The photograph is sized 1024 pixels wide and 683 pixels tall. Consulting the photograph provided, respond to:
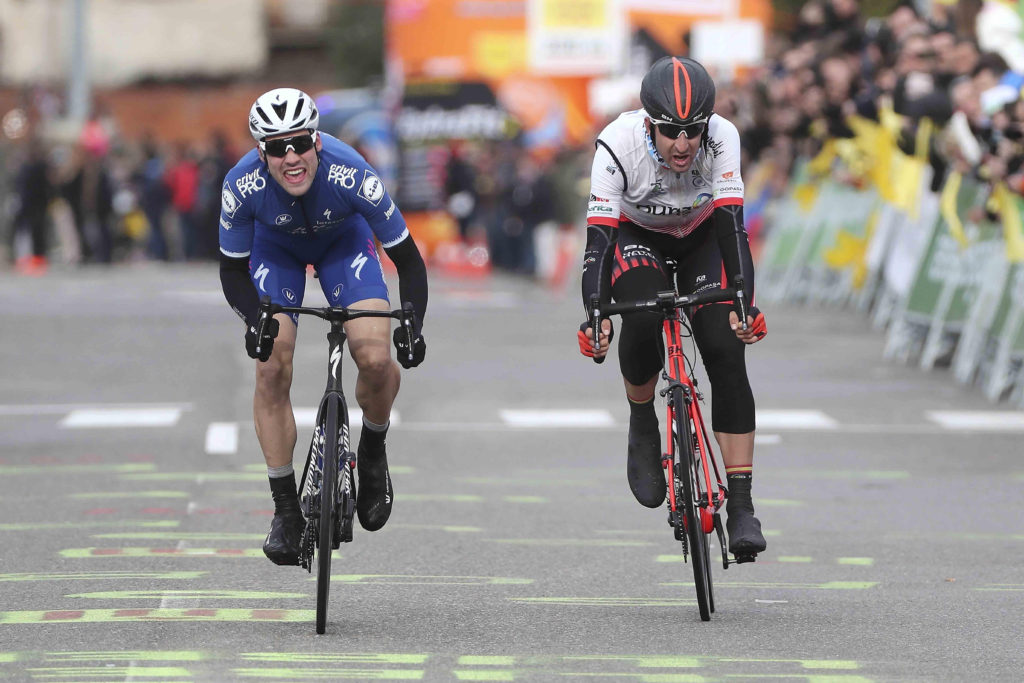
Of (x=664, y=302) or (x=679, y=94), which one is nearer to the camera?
(x=679, y=94)

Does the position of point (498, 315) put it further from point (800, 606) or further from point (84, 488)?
point (800, 606)

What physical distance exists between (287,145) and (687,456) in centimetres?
180

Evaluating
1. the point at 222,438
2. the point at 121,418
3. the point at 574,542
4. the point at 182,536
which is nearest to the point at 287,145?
the point at 182,536

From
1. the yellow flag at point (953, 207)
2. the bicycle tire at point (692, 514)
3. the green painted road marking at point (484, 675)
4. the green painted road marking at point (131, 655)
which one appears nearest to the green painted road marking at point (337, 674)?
the green painted road marking at point (484, 675)

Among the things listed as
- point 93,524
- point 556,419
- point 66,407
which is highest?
point 93,524

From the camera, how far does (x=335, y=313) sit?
7.70 m

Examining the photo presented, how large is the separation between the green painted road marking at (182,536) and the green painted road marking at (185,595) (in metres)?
1.32

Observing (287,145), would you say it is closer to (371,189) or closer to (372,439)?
(371,189)

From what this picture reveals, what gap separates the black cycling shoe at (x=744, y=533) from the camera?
25.3ft

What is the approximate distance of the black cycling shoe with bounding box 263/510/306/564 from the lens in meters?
7.76

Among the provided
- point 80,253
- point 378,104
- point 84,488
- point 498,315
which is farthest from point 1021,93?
point 378,104

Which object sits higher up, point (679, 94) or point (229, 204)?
point (679, 94)

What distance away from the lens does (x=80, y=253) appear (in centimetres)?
3481

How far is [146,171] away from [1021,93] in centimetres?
2418
